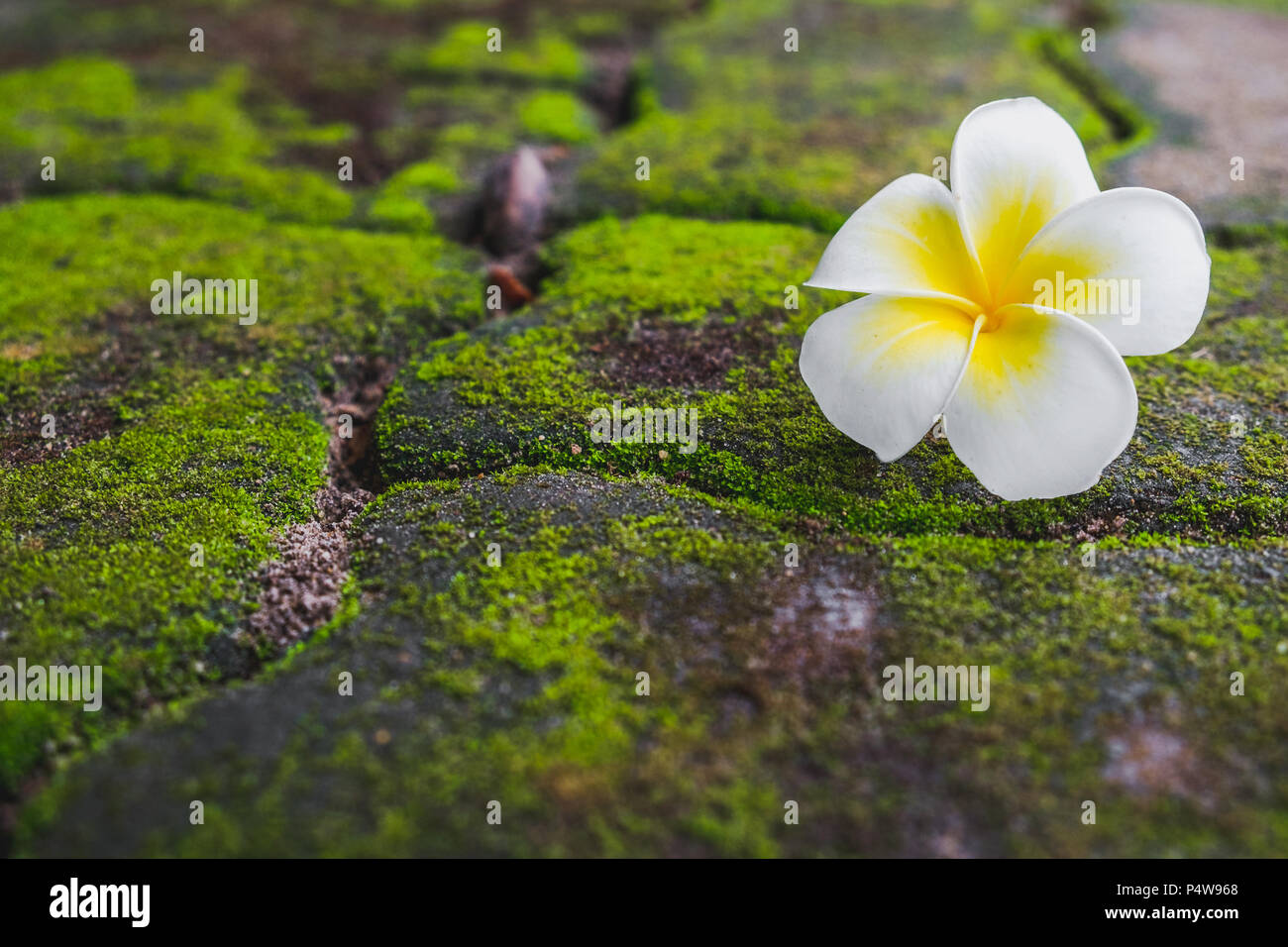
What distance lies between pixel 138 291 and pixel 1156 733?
3311 millimetres

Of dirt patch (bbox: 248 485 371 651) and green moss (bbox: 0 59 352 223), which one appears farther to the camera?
green moss (bbox: 0 59 352 223)

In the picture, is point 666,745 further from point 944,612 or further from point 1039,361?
point 1039,361

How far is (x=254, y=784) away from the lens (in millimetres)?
1790

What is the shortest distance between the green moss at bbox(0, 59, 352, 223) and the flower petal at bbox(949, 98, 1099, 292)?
8.13ft

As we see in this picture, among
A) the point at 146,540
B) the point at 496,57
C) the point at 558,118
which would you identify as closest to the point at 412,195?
the point at 558,118

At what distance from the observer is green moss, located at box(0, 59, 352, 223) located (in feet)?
12.8

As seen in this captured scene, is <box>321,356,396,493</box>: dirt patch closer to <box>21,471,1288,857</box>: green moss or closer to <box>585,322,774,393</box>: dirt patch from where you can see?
<box>21,471,1288,857</box>: green moss

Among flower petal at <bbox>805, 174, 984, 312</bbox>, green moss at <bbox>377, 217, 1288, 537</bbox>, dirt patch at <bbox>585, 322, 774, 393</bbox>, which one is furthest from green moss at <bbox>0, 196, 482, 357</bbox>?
flower petal at <bbox>805, 174, 984, 312</bbox>

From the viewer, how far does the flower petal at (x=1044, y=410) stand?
6.75 ft

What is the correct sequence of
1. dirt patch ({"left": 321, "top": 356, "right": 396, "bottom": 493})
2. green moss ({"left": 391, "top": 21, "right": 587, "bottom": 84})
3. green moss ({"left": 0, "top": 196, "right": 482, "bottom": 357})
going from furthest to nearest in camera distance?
1. green moss ({"left": 391, "top": 21, "right": 587, "bottom": 84})
2. green moss ({"left": 0, "top": 196, "right": 482, "bottom": 357})
3. dirt patch ({"left": 321, "top": 356, "right": 396, "bottom": 493})

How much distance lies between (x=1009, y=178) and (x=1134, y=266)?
36cm

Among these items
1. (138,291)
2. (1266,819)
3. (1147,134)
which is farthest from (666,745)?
(1147,134)

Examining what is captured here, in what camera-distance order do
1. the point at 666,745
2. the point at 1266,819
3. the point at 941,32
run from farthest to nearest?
the point at 941,32
the point at 666,745
the point at 1266,819

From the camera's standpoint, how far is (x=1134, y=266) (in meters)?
2.20
